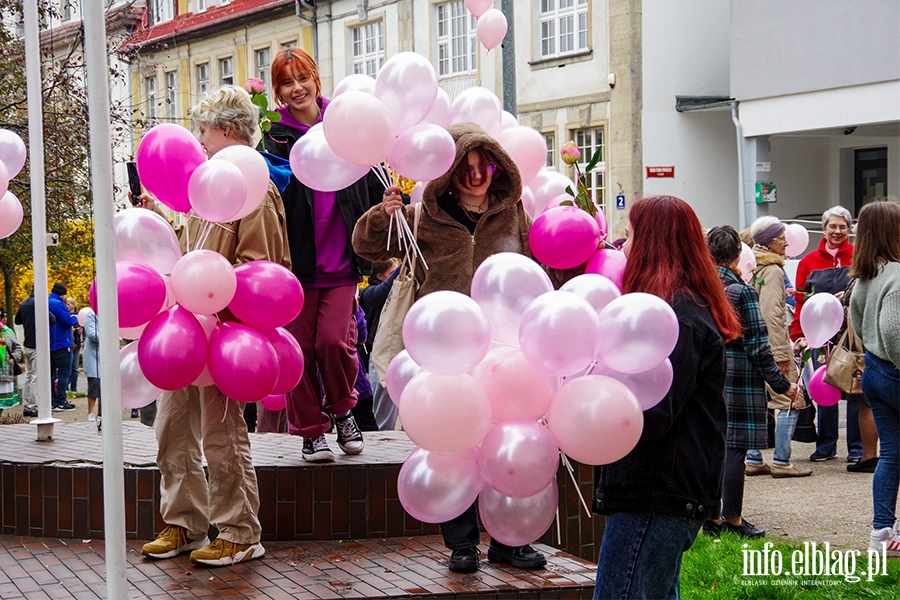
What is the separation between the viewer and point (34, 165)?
256 inches

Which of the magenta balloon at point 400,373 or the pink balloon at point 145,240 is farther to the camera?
the pink balloon at point 145,240

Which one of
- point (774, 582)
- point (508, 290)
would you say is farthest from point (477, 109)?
point (774, 582)

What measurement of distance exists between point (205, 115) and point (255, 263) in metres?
0.75

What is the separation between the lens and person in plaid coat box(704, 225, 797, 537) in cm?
675

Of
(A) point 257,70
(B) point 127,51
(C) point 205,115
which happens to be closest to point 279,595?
(C) point 205,115

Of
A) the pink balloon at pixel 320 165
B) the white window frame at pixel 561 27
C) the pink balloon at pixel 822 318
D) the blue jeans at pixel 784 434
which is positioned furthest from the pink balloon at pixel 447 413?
the white window frame at pixel 561 27

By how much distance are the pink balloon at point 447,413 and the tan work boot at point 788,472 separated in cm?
591

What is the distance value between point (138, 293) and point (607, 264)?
6.33ft

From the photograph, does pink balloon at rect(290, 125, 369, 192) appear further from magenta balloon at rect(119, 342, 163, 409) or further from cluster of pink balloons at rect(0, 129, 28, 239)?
cluster of pink balloons at rect(0, 129, 28, 239)

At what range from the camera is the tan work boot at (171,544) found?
4957 millimetres

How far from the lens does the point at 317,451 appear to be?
5.57 metres

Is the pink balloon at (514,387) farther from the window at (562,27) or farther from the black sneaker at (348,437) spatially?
the window at (562,27)

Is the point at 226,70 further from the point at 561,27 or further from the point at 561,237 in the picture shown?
the point at 561,237

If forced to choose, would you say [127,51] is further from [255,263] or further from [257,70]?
[257,70]
